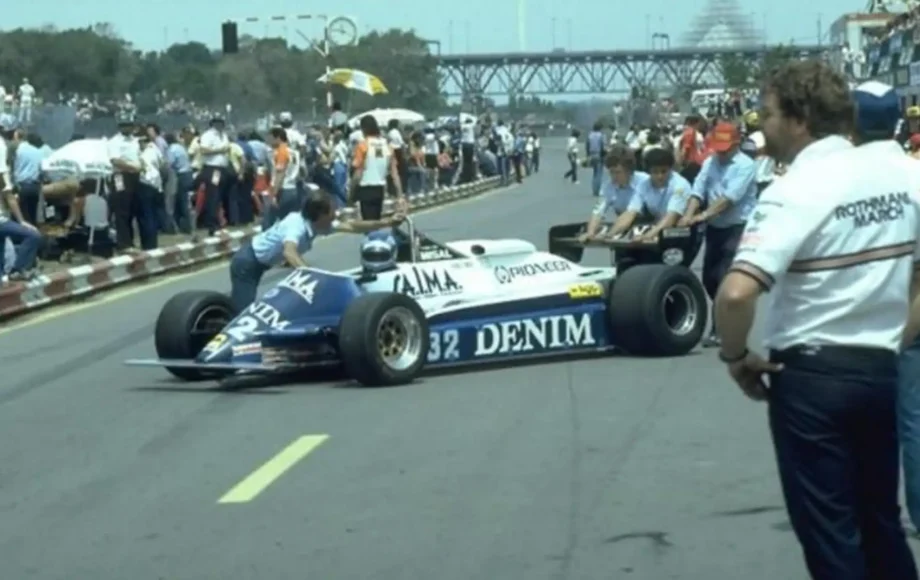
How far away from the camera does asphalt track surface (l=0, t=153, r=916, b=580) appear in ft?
28.1

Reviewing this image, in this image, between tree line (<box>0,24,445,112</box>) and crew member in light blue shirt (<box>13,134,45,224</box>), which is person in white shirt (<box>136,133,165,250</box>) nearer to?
crew member in light blue shirt (<box>13,134,45,224</box>)

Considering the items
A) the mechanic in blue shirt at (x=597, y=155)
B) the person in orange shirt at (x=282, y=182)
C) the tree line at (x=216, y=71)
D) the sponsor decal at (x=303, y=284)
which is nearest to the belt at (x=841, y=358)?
the sponsor decal at (x=303, y=284)

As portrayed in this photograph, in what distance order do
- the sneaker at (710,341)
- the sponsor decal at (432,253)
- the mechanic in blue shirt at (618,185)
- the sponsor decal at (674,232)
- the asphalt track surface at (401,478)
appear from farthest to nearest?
the mechanic in blue shirt at (618,185), the sneaker at (710,341), the sponsor decal at (674,232), the sponsor decal at (432,253), the asphalt track surface at (401,478)

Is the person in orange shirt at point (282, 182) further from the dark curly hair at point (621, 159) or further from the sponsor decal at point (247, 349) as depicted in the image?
the sponsor decal at point (247, 349)

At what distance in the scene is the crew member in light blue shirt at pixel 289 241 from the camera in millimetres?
14562

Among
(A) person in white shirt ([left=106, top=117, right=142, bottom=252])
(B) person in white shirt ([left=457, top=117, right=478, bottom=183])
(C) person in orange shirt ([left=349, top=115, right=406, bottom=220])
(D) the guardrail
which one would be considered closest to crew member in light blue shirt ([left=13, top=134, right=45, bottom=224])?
(A) person in white shirt ([left=106, top=117, right=142, bottom=252])

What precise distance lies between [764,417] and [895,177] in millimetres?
6659

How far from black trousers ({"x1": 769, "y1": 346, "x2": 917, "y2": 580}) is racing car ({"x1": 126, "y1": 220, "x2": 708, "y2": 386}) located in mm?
7676

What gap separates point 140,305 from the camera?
843 inches

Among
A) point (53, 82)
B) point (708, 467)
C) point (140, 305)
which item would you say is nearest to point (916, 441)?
point (708, 467)

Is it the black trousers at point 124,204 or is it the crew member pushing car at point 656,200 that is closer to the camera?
the crew member pushing car at point 656,200

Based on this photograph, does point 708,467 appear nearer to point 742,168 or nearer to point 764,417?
point 764,417

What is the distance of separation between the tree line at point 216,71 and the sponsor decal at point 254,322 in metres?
60.1

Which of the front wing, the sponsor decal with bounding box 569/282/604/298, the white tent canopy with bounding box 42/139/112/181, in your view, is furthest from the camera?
the white tent canopy with bounding box 42/139/112/181
